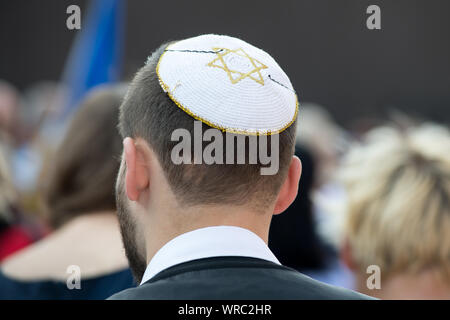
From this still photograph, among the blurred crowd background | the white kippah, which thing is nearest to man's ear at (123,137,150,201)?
the white kippah

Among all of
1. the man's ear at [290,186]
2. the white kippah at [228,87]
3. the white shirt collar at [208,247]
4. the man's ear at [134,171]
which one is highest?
the white kippah at [228,87]

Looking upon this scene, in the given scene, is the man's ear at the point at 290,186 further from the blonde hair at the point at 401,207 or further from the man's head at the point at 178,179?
the blonde hair at the point at 401,207

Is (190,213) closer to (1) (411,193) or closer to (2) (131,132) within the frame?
(2) (131,132)

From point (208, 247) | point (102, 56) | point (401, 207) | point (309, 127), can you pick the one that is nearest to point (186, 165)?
point (208, 247)

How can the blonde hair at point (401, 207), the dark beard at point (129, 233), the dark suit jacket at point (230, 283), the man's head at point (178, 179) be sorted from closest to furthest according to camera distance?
the dark suit jacket at point (230, 283) < the man's head at point (178, 179) < the dark beard at point (129, 233) < the blonde hair at point (401, 207)

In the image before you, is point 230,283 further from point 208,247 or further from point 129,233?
point 129,233

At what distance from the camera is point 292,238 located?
2984 mm

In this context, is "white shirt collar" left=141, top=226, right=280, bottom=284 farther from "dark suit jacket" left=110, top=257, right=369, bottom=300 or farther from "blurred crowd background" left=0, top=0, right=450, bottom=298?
"blurred crowd background" left=0, top=0, right=450, bottom=298

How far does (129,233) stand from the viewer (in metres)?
1.29

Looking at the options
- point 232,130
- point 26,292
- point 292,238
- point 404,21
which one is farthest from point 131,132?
point 404,21

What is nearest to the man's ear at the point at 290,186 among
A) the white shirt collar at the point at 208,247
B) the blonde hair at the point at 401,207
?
the white shirt collar at the point at 208,247

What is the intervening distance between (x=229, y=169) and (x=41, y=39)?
10730 millimetres

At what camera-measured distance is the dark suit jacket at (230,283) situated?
1018 millimetres

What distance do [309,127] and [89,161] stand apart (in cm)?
325
